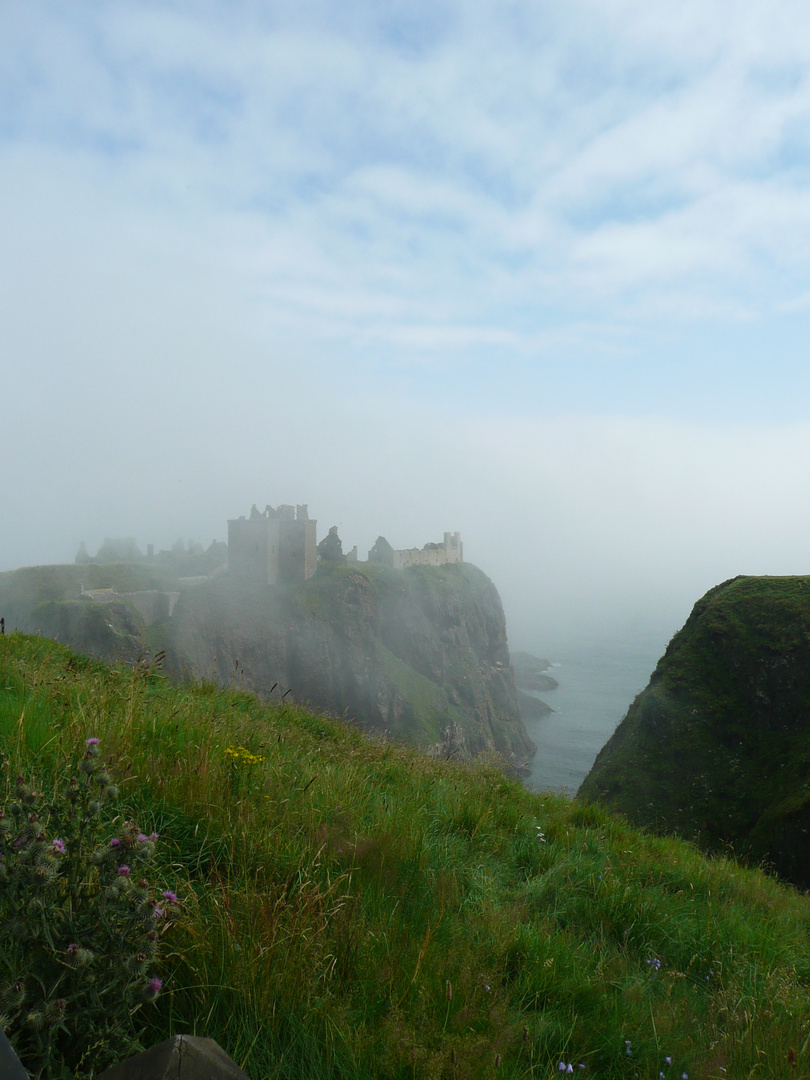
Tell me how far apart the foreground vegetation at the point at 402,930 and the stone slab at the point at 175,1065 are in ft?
1.84

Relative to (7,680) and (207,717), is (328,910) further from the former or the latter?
(7,680)

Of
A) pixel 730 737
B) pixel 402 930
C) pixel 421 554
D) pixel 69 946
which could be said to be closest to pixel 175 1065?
pixel 69 946

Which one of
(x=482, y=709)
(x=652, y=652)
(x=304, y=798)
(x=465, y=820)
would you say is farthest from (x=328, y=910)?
(x=652, y=652)

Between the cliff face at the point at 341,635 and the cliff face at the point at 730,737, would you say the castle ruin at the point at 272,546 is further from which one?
the cliff face at the point at 730,737

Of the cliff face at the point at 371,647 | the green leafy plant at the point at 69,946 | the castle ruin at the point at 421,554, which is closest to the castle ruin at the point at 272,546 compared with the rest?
the cliff face at the point at 371,647

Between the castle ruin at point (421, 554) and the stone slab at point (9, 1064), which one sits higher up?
the castle ruin at point (421, 554)

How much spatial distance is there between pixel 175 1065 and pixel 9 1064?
67 centimetres

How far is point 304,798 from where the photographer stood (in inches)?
204

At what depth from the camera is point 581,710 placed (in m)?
134

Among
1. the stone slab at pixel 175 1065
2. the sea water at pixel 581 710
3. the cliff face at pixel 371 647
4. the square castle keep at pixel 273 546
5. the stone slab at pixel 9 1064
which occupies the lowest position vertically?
the sea water at pixel 581 710

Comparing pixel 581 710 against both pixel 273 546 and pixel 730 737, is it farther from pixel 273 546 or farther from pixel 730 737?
pixel 730 737

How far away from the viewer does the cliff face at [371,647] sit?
84.2 metres

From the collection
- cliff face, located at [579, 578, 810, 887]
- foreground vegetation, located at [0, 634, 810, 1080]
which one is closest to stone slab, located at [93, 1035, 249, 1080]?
foreground vegetation, located at [0, 634, 810, 1080]

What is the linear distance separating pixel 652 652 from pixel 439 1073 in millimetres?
210679
